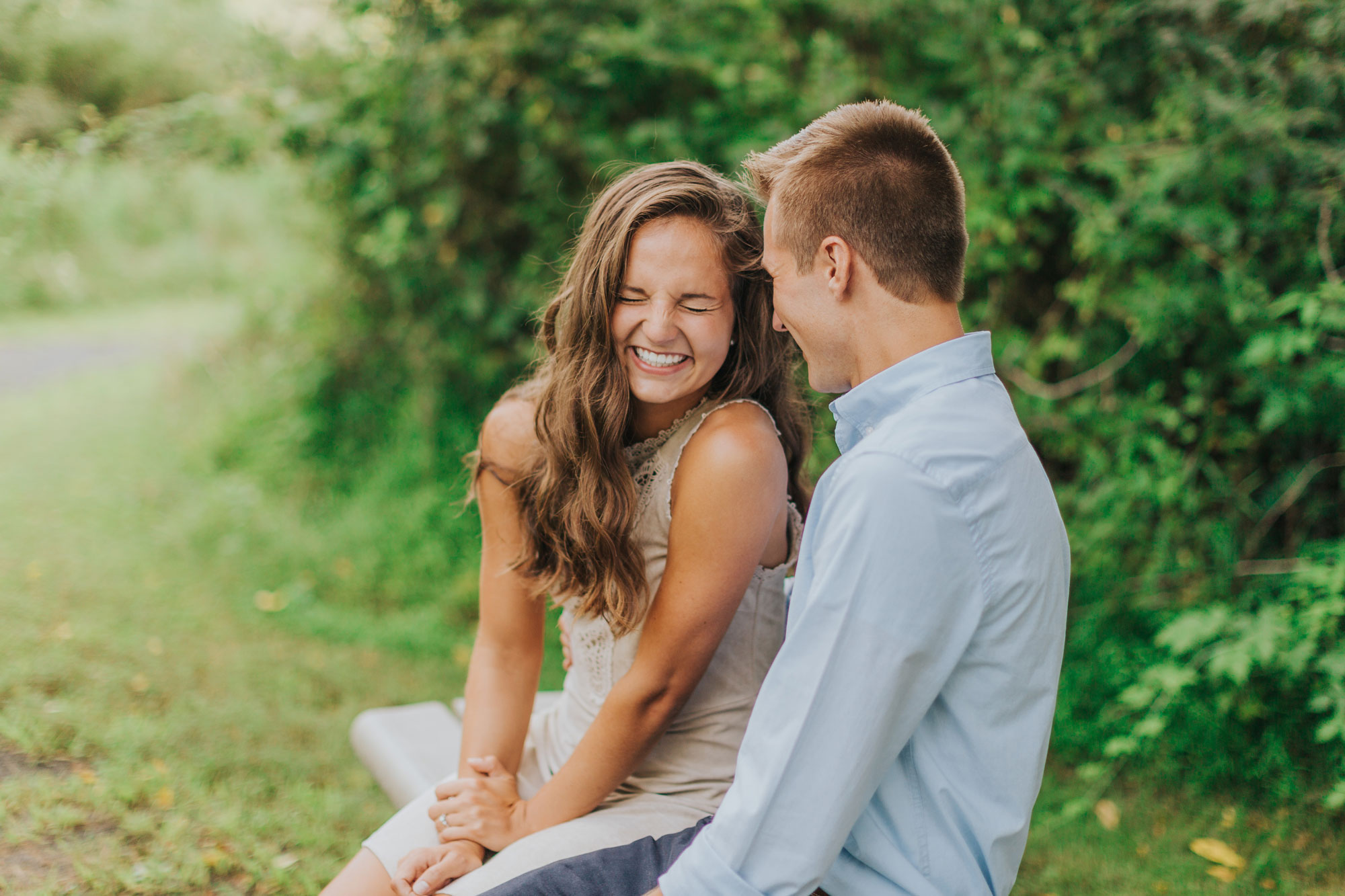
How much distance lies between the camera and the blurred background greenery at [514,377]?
9.98 ft

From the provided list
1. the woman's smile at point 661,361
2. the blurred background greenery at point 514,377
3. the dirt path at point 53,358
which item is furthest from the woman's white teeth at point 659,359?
the dirt path at point 53,358

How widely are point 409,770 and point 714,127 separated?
292 cm

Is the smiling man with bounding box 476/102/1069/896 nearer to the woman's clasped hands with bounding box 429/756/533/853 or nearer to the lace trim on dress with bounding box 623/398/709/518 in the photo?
the woman's clasped hands with bounding box 429/756/533/853

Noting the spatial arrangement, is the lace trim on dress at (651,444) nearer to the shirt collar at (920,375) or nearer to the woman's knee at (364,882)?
the shirt collar at (920,375)

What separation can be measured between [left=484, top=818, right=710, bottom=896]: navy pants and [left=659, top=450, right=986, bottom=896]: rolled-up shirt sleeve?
324 mm

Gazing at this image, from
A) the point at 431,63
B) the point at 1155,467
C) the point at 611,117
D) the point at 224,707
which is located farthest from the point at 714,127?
the point at 224,707

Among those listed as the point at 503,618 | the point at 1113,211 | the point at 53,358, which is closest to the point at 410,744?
the point at 503,618

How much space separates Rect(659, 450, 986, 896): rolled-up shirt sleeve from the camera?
4.25 ft

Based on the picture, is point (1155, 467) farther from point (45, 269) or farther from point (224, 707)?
point (45, 269)

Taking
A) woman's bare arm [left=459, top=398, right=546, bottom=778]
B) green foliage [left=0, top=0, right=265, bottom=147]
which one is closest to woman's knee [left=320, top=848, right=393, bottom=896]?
woman's bare arm [left=459, top=398, right=546, bottom=778]

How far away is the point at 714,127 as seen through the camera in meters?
4.17

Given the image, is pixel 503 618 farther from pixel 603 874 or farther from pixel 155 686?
pixel 155 686

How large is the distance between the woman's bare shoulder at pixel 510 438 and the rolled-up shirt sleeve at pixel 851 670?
3.33 ft

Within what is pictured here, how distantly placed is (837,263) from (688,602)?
0.72 meters
